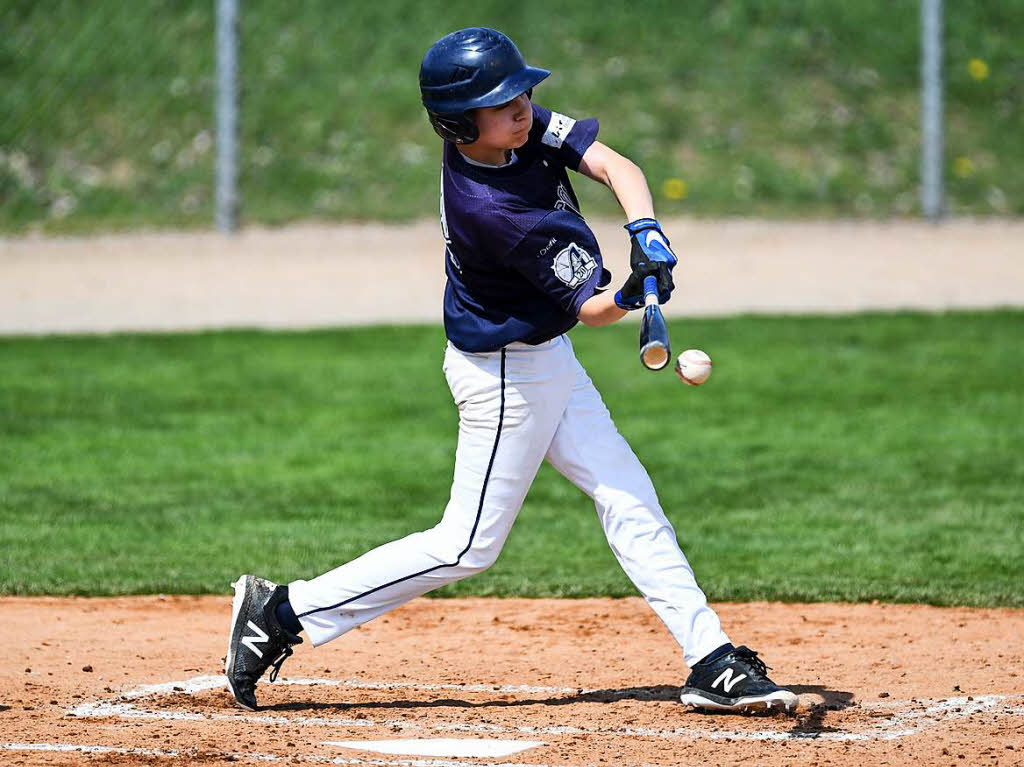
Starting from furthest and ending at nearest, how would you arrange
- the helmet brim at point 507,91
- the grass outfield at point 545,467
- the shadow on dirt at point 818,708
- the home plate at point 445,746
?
the grass outfield at point 545,467 → the shadow on dirt at point 818,708 → the helmet brim at point 507,91 → the home plate at point 445,746

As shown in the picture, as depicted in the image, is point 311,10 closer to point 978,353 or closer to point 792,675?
point 978,353

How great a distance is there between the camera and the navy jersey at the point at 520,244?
4.23 m

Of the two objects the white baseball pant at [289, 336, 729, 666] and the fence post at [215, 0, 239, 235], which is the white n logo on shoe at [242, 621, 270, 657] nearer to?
the white baseball pant at [289, 336, 729, 666]

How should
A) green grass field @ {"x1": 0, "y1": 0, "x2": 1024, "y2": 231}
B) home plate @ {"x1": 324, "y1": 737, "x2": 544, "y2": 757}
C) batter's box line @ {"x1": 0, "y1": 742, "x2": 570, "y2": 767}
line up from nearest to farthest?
1. batter's box line @ {"x1": 0, "y1": 742, "x2": 570, "y2": 767}
2. home plate @ {"x1": 324, "y1": 737, "x2": 544, "y2": 757}
3. green grass field @ {"x1": 0, "y1": 0, "x2": 1024, "y2": 231}

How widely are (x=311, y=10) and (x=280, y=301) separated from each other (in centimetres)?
442

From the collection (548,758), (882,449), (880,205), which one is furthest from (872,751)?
(880,205)

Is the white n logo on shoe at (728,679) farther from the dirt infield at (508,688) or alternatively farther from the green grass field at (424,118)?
the green grass field at (424,118)

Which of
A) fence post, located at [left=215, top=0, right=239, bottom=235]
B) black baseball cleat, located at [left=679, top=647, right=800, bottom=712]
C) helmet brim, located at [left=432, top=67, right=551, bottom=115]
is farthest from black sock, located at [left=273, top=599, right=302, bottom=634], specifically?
fence post, located at [left=215, top=0, right=239, bottom=235]

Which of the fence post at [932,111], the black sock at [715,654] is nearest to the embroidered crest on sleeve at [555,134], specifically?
the black sock at [715,654]

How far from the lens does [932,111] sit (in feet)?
42.6

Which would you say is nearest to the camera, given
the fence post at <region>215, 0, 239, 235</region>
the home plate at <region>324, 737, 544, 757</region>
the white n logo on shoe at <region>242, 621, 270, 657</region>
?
the home plate at <region>324, 737, 544, 757</region>

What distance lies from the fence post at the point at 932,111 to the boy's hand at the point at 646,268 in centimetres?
930

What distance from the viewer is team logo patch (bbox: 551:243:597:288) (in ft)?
13.9

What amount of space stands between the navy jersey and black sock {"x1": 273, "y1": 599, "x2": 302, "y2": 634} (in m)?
0.86
